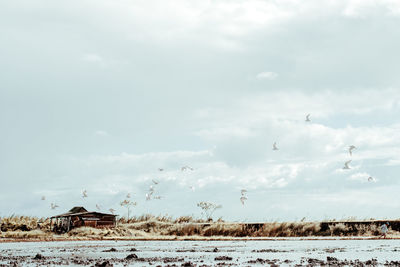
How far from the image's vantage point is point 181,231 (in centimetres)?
9388

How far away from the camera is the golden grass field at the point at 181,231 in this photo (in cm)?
8169

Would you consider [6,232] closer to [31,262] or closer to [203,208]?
[203,208]

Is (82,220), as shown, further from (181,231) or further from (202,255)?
(202,255)

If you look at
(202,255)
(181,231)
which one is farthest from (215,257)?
(181,231)

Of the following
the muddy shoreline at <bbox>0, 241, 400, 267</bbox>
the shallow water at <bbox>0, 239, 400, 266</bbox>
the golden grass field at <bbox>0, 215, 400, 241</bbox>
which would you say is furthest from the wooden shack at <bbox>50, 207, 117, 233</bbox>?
the muddy shoreline at <bbox>0, 241, 400, 267</bbox>

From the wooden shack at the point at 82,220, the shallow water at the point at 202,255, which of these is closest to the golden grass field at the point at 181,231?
the wooden shack at the point at 82,220

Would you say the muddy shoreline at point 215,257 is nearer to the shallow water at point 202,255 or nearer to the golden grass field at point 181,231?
the shallow water at point 202,255

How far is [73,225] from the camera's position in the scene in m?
95.2

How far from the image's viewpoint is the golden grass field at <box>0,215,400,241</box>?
81.7 metres

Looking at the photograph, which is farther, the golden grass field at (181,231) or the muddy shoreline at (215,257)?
the golden grass field at (181,231)

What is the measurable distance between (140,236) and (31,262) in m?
55.8

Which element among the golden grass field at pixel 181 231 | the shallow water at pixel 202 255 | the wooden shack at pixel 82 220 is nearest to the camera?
the shallow water at pixel 202 255

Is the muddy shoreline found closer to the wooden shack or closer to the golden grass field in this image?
the golden grass field

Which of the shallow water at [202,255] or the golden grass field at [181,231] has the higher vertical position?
the golden grass field at [181,231]
